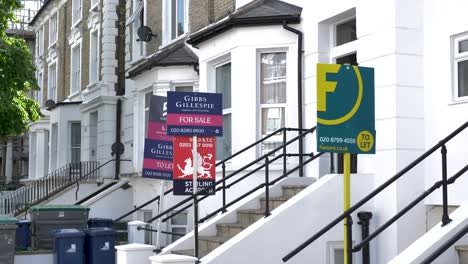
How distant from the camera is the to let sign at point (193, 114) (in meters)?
10.7

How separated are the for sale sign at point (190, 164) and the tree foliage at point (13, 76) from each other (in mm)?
8643

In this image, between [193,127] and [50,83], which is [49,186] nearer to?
[50,83]

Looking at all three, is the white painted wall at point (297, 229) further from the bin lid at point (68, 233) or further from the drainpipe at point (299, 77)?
the bin lid at point (68, 233)

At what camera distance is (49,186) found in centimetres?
2412

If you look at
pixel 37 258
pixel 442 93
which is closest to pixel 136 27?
pixel 37 258

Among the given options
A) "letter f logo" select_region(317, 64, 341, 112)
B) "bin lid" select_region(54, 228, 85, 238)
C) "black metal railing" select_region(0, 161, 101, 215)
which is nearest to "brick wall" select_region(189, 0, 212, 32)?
"bin lid" select_region(54, 228, 85, 238)

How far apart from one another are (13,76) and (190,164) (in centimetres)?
966

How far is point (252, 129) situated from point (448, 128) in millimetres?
4201

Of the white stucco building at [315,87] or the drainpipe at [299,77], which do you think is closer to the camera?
the white stucco building at [315,87]

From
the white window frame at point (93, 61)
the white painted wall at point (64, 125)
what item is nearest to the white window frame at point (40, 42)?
the white painted wall at point (64, 125)

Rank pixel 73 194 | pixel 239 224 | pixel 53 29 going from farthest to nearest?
pixel 53 29 < pixel 73 194 < pixel 239 224

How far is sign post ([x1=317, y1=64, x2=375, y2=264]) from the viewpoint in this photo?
23.7ft

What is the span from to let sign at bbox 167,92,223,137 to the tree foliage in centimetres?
916

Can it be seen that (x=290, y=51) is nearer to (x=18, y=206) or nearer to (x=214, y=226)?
(x=214, y=226)
